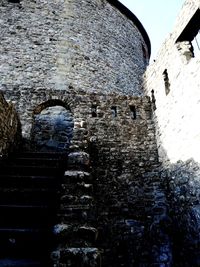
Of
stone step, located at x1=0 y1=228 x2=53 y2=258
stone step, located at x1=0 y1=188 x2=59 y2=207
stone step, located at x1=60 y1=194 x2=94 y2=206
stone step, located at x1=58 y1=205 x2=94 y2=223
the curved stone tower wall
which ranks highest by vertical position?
the curved stone tower wall

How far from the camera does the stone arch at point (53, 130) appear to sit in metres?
7.52

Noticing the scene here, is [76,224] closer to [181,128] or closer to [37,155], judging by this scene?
[37,155]

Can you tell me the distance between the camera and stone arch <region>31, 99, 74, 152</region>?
7.52 m

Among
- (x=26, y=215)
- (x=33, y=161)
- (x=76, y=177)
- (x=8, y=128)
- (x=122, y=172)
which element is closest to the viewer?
(x=26, y=215)

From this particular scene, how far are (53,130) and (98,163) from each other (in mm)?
2174

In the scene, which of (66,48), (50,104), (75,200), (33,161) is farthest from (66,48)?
(75,200)

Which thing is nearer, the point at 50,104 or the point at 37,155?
the point at 37,155

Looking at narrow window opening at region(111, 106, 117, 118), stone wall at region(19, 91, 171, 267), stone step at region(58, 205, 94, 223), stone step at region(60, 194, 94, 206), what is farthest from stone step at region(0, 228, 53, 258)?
narrow window opening at region(111, 106, 117, 118)

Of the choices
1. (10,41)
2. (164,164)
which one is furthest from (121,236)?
(10,41)

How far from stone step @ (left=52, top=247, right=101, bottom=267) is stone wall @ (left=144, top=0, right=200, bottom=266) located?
2.83 metres

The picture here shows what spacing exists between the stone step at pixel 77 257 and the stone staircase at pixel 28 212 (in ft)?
0.62

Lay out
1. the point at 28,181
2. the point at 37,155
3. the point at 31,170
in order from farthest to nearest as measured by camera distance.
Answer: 1. the point at 37,155
2. the point at 31,170
3. the point at 28,181

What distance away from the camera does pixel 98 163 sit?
6.31 metres

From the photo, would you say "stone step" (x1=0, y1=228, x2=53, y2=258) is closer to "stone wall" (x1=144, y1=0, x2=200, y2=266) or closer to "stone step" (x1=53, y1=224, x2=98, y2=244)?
"stone step" (x1=53, y1=224, x2=98, y2=244)
